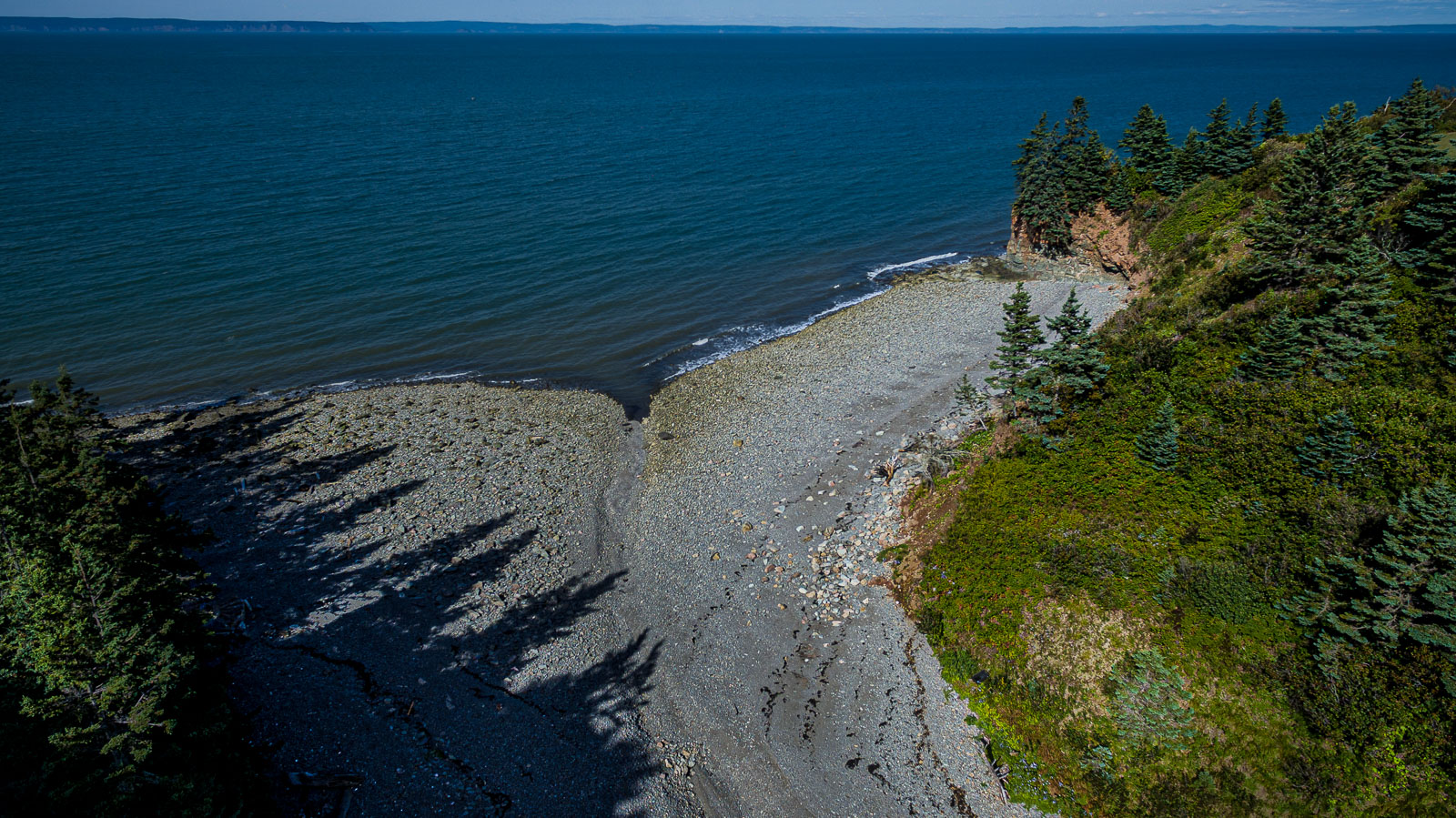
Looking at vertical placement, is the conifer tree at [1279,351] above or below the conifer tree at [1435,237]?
below

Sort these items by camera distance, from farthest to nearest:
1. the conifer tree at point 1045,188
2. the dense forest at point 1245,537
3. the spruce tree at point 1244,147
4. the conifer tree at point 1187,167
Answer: the conifer tree at point 1045,188 < the conifer tree at point 1187,167 < the spruce tree at point 1244,147 < the dense forest at point 1245,537

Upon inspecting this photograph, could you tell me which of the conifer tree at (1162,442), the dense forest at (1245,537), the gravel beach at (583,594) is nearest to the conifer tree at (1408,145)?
the dense forest at (1245,537)

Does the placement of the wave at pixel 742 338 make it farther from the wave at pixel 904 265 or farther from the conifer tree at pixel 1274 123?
Result: the conifer tree at pixel 1274 123

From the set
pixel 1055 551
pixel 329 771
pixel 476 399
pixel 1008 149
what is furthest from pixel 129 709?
pixel 1008 149

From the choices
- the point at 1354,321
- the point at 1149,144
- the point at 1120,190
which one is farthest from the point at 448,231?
the point at 1354,321

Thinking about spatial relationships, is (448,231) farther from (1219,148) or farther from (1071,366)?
(1219,148)

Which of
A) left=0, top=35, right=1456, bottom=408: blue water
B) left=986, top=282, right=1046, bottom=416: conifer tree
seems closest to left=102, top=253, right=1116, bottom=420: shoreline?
left=0, top=35, right=1456, bottom=408: blue water

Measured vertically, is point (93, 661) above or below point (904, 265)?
below

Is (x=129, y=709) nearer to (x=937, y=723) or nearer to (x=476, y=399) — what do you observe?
(x=937, y=723)
